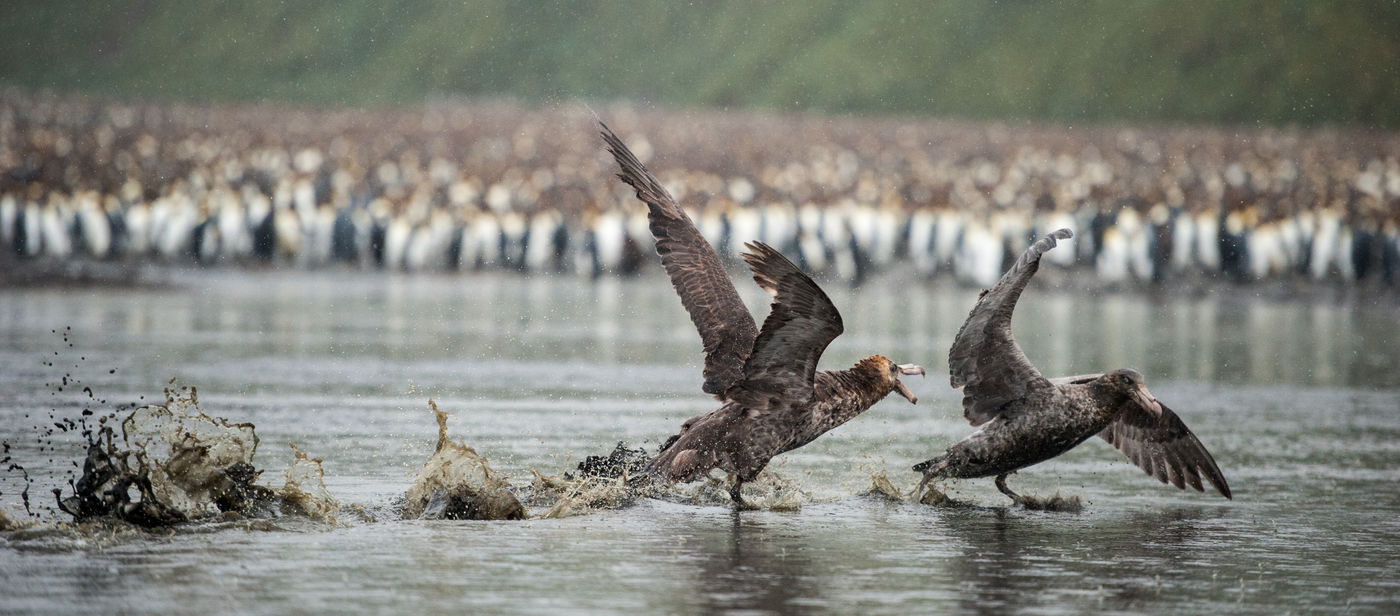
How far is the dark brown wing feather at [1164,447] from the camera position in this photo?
1112 cm

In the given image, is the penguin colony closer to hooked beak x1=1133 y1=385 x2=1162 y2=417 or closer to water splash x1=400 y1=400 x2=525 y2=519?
hooked beak x1=1133 y1=385 x2=1162 y2=417

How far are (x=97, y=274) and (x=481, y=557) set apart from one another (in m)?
23.2

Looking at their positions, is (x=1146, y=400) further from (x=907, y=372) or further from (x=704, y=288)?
(x=704, y=288)

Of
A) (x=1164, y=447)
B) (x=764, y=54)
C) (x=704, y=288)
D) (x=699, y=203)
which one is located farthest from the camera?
(x=764, y=54)

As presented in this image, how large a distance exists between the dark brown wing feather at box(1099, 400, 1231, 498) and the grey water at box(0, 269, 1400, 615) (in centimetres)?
20

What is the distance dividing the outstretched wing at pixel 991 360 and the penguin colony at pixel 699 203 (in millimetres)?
24518

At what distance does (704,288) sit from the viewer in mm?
10438

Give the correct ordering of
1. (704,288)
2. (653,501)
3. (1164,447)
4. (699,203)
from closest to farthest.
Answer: (704,288) → (653,501) → (1164,447) → (699,203)

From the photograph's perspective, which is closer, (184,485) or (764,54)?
(184,485)

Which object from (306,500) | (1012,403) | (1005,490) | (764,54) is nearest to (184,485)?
(306,500)

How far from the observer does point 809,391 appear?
9.98 meters

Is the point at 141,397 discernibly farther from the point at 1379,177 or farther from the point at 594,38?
the point at 594,38

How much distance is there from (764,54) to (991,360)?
102m

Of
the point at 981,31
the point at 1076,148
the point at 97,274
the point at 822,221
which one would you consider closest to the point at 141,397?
the point at 97,274
